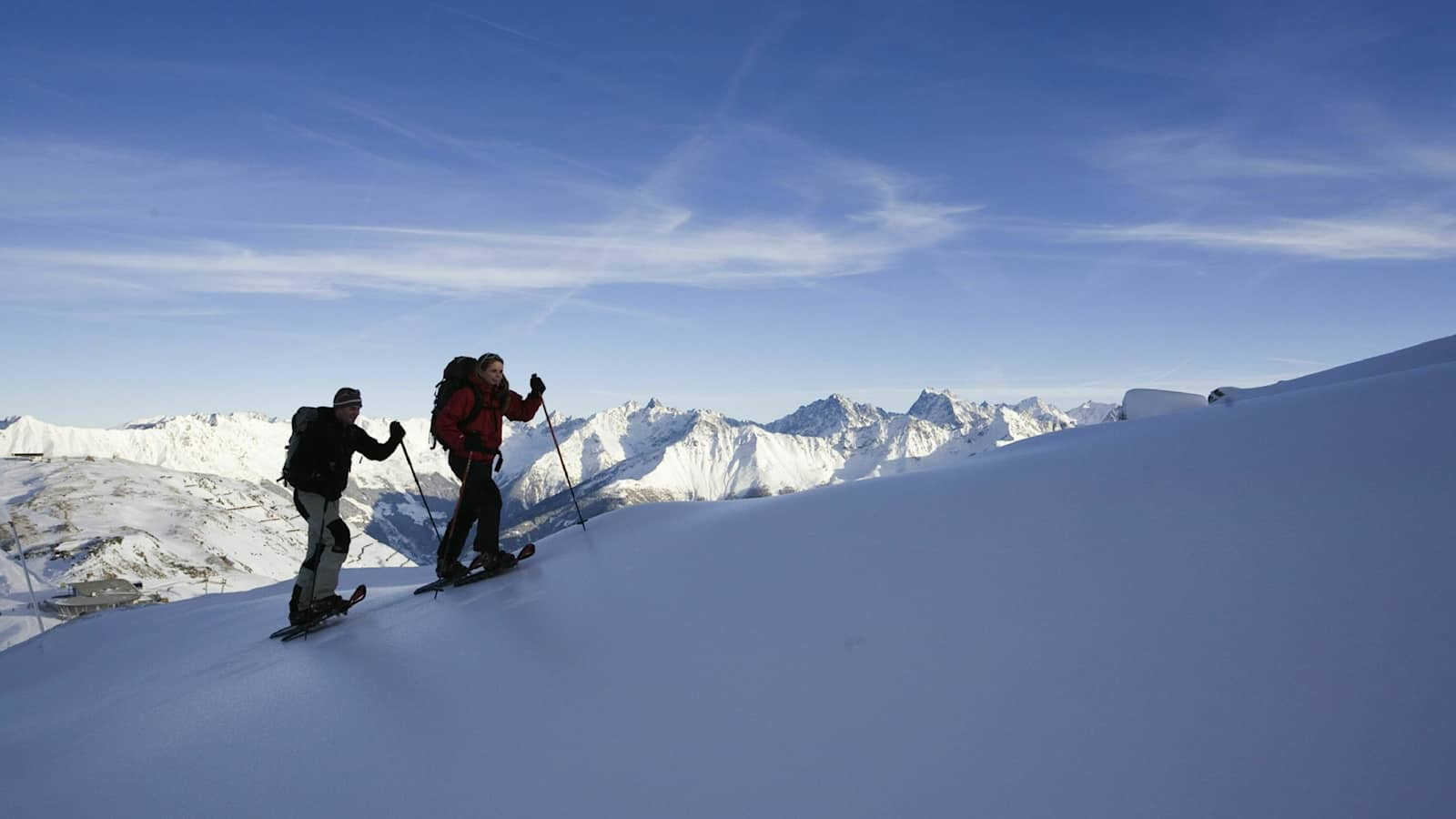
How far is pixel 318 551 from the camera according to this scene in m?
7.86

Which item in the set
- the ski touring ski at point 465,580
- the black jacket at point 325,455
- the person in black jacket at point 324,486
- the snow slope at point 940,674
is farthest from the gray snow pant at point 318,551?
the snow slope at point 940,674

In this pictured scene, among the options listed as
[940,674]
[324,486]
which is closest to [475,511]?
[324,486]

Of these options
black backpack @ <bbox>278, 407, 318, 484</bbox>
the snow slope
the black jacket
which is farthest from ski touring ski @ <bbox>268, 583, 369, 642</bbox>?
black backpack @ <bbox>278, 407, 318, 484</bbox>

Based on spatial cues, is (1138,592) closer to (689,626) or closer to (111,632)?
(689,626)

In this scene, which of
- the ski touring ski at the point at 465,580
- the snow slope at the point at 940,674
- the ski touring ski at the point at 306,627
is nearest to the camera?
the snow slope at the point at 940,674

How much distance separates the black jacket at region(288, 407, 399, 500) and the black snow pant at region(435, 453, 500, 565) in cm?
96

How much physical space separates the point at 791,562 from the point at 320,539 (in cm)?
532

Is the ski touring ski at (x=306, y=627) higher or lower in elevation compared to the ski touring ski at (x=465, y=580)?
lower

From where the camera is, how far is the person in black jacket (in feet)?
25.1

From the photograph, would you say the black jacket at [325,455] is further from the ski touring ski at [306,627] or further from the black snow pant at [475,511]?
the ski touring ski at [306,627]

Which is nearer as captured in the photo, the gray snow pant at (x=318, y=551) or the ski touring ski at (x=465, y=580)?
the gray snow pant at (x=318, y=551)

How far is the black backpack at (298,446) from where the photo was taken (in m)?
7.59

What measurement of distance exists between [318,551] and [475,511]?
5.30 ft

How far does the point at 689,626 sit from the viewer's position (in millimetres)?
4660
